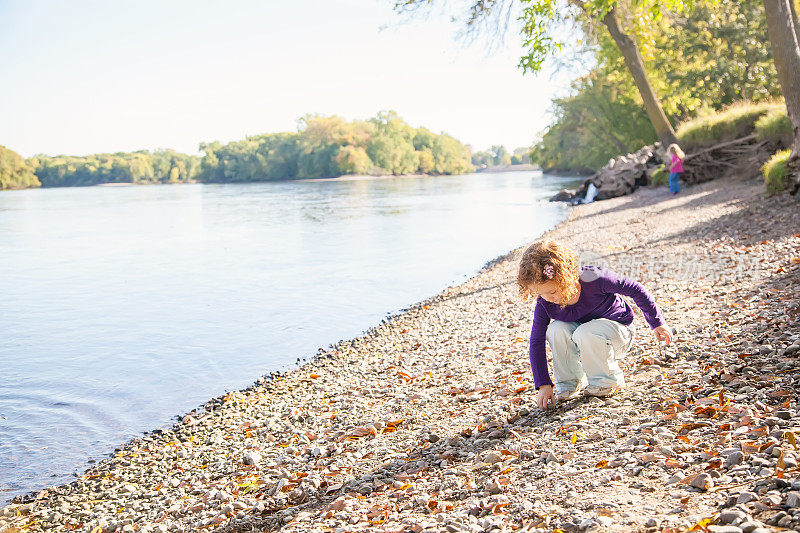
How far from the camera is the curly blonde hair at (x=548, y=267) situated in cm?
482

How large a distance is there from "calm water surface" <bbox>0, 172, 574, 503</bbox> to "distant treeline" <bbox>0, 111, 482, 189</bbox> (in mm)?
118505

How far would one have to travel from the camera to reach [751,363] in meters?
5.40

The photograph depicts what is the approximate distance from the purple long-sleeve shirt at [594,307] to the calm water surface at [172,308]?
5133mm

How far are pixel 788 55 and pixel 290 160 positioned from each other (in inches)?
5844

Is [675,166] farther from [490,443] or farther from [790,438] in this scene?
[790,438]

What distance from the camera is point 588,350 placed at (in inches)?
207

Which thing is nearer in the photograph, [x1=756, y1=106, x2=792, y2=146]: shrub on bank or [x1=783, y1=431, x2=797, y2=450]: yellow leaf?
[x1=783, y1=431, x2=797, y2=450]: yellow leaf

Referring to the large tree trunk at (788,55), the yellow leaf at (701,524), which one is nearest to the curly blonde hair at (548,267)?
the yellow leaf at (701,524)

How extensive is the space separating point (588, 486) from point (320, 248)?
22492 millimetres

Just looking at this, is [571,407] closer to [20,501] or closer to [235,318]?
[20,501]

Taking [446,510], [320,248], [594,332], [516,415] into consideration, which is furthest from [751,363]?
[320,248]

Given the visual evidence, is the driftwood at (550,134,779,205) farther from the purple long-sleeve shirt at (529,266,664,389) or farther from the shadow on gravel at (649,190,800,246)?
the purple long-sleeve shirt at (529,266,664,389)

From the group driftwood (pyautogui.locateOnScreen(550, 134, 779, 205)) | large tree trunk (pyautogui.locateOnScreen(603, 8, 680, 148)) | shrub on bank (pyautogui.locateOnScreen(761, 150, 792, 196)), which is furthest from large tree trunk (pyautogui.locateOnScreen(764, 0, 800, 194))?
large tree trunk (pyautogui.locateOnScreen(603, 8, 680, 148))

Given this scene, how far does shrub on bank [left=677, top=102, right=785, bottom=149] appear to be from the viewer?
2562 centimetres
